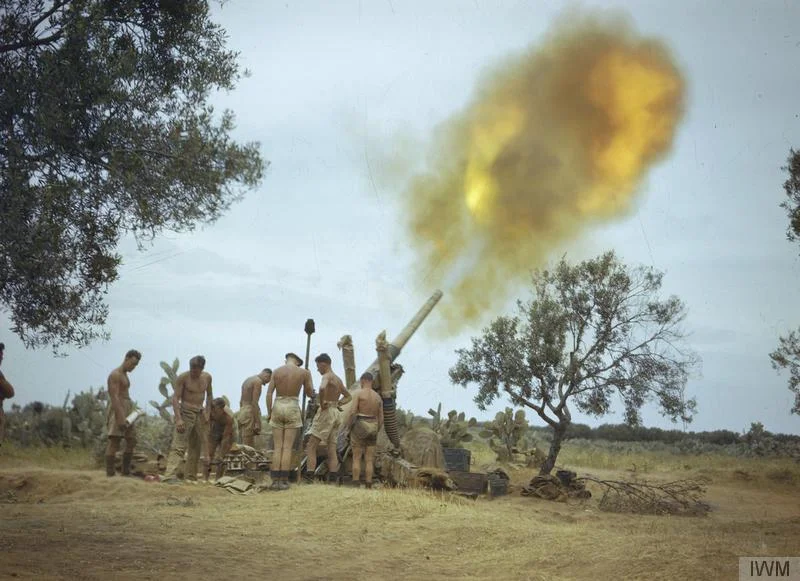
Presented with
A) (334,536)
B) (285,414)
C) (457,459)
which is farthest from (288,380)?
(457,459)

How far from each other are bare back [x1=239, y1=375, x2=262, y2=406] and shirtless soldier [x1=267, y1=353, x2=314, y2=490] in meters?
1.70

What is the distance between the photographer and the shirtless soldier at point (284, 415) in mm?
16469

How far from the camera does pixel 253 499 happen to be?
15055 millimetres

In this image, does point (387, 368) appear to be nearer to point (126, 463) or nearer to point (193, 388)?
point (193, 388)

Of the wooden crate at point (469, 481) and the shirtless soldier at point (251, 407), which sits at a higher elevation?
the shirtless soldier at point (251, 407)

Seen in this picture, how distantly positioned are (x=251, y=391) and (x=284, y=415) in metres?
2.47

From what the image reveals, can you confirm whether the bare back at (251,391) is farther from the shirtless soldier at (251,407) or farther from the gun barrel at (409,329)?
the gun barrel at (409,329)

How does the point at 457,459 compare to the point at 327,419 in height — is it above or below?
below

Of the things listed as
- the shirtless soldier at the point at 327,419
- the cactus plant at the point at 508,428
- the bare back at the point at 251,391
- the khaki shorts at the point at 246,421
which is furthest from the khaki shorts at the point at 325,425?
the cactus plant at the point at 508,428

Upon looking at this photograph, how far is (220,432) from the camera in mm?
18359

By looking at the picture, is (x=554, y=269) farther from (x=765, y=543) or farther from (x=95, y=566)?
(x=95, y=566)

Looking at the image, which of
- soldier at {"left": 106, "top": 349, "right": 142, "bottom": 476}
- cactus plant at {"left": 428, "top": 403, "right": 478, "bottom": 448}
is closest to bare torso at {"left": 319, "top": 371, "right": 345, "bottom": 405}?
soldier at {"left": 106, "top": 349, "right": 142, "bottom": 476}

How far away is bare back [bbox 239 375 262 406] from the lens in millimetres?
18688

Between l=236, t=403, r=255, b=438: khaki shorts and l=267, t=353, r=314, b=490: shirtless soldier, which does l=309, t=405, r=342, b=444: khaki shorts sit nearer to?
l=267, t=353, r=314, b=490: shirtless soldier
